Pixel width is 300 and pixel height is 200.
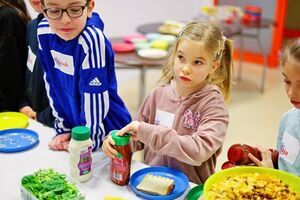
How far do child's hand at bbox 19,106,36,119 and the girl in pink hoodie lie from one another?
2.09ft

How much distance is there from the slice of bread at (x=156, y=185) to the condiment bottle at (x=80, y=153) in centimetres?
18

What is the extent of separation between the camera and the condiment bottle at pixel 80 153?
1322mm

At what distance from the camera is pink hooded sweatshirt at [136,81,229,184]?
1.36m

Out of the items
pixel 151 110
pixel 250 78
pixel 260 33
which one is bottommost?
pixel 250 78

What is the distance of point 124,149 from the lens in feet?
4.33

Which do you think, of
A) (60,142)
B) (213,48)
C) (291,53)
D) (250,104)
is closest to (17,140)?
(60,142)

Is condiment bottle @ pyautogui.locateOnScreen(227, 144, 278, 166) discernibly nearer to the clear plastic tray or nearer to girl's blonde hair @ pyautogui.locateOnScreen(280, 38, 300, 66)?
girl's blonde hair @ pyautogui.locateOnScreen(280, 38, 300, 66)

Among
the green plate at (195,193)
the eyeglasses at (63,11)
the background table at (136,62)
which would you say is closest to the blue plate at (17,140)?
the eyeglasses at (63,11)

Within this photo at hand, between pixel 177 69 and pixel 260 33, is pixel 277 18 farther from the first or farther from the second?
pixel 177 69

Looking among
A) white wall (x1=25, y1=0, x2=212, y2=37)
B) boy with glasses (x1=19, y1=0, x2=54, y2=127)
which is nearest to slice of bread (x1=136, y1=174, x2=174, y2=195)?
boy with glasses (x1=19, y1=0, x2=54, y2=127)

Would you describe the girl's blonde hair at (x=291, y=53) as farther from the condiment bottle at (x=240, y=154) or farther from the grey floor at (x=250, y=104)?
the grey floor at (x=250, y=104)

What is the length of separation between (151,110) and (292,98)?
0.59 m

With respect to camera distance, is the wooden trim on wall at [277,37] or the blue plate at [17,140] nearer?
the blue plate at [17,140]

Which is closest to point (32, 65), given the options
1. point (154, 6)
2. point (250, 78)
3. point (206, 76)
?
point (206, 76)
